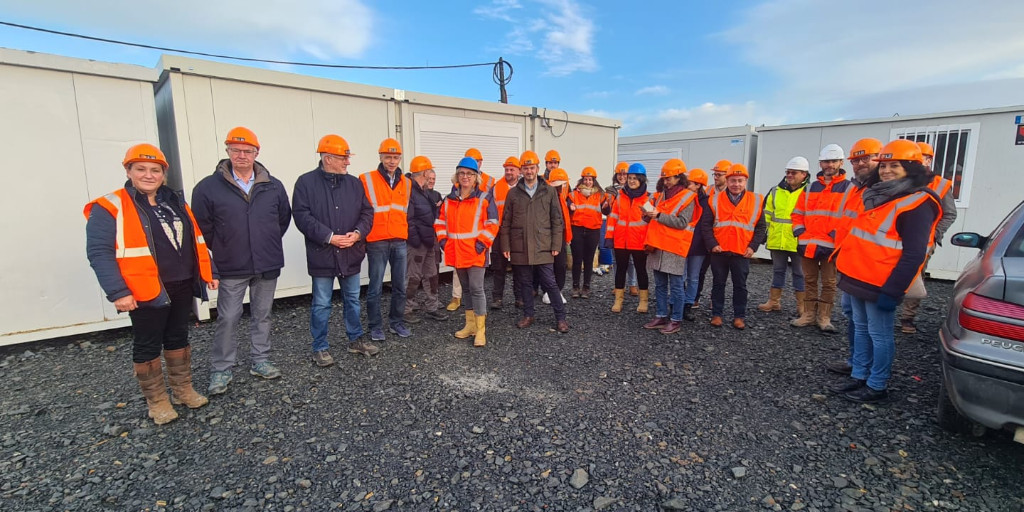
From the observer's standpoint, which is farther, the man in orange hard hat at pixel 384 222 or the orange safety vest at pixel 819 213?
the orange safety vest at pixel 819 213

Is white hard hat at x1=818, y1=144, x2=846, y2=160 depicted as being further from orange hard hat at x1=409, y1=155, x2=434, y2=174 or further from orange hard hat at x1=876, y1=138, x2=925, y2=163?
orange hard hat at x1=409, y1=155, x2=434, y2=174

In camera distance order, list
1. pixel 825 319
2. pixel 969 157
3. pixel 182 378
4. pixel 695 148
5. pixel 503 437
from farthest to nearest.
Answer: pixel 695 148 → pixel 969 157 → pixel 825 319 → pixel 182 378 → pixel 503 437

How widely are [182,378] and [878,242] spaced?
Result: 488 centimetres

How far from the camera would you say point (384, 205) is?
15.1ft

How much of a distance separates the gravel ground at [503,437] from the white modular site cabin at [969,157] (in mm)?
4279

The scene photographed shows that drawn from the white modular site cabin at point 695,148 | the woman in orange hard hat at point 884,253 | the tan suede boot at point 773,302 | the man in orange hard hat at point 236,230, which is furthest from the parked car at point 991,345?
the white modular site cabin at point 695,148

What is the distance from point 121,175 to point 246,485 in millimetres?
3792

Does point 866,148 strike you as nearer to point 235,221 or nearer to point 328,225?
point 328,225

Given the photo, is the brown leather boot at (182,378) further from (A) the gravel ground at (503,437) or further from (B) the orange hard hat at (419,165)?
(B) the orange hard hat at (419,165)

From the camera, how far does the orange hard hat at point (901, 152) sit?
3152 millimetres

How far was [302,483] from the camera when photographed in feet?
8.71

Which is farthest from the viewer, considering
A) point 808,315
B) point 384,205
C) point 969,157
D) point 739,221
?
point 969,157

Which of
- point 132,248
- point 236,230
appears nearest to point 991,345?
point 236,230

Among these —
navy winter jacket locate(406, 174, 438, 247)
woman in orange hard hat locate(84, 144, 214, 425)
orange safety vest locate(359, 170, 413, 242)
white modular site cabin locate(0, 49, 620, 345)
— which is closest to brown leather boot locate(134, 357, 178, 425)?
woman in orange hard hat locate(84, 144, 214, 425)
